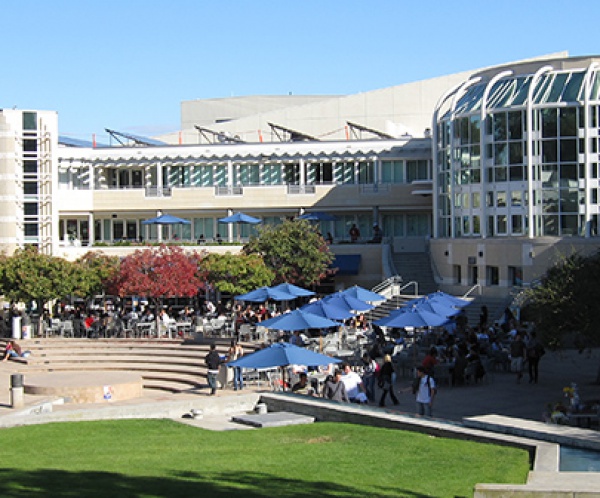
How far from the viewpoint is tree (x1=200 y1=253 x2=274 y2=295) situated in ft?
153

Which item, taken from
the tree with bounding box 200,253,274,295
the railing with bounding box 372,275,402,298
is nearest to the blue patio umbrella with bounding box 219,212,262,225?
the railing with bounding box 372,275,402,298

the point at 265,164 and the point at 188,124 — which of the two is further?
the point at 188,124

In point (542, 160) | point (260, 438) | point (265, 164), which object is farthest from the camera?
point (265, 164)

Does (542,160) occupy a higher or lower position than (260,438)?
higher

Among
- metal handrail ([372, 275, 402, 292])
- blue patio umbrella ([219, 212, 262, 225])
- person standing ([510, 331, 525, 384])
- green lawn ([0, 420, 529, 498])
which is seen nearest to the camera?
green lawn ([0, 420, 529, 498])

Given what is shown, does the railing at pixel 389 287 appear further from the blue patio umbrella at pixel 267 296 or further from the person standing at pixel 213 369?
the person standing at pixel 213 369

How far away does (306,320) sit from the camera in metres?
35.4

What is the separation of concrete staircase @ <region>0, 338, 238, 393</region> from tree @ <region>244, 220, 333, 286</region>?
873cm

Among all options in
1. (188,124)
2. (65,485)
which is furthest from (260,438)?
(188,124)

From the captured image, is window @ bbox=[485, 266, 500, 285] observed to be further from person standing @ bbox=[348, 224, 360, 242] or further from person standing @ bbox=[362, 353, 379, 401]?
person standing @ bbox=[362, 353, 379, 401]

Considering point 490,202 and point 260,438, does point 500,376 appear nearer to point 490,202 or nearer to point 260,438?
point 260,438

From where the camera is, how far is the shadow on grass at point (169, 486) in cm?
1586

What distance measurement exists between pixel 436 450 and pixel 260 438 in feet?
13.8

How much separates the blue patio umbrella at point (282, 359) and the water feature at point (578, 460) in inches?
410
